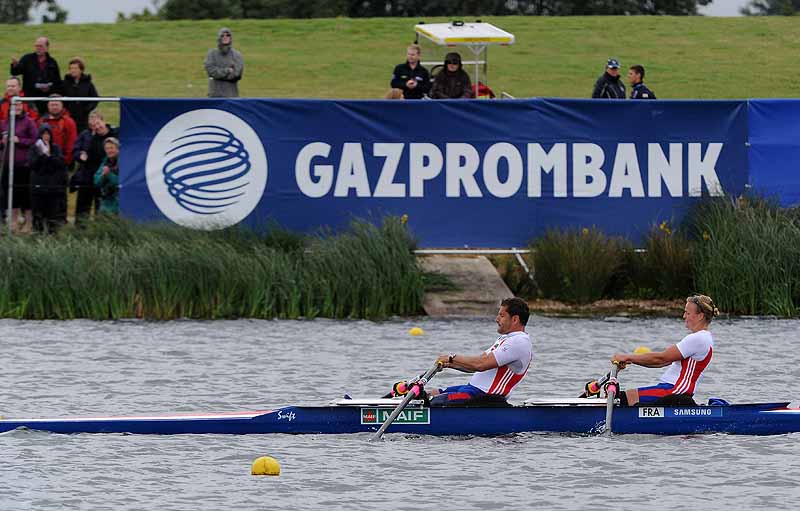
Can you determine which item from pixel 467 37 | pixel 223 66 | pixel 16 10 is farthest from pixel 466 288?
pixel 16 10

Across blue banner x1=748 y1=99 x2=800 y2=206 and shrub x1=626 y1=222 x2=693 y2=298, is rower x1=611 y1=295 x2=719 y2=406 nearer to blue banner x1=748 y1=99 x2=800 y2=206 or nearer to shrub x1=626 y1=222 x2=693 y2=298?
shrub x1=626 y1=222 x2=693 y2=298

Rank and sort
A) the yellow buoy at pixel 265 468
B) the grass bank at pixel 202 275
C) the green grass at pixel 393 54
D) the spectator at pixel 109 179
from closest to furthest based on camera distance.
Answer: the yellow buoy at pixel 265 468 → the grass bank at pixel 202 275 → the spectator at pixel 109 179 → the green grass at pixel 393 54

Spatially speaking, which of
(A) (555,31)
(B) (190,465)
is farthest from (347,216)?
(A) (555,31)

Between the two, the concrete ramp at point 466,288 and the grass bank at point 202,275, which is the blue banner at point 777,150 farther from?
the grass bank at point 202,275

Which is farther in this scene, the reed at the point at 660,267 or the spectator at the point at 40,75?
the spectator at the point at 40,75

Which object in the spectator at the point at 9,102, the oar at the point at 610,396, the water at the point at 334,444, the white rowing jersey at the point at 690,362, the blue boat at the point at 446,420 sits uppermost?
the spectator at the point at 9,102

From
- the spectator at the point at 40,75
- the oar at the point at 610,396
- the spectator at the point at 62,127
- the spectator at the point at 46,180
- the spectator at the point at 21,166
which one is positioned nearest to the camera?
the oar at the point at 610,396

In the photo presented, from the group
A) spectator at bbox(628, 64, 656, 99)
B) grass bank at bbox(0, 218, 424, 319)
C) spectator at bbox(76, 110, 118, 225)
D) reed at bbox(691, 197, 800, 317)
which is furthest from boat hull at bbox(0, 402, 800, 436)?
spectator at bbox(628, 64, 656, 99)

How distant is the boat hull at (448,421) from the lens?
13.8m

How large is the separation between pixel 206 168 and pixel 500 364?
342 inches

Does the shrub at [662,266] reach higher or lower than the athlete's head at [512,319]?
lower

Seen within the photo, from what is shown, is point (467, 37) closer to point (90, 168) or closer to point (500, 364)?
point (90, 168)

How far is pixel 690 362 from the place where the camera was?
45.9ft

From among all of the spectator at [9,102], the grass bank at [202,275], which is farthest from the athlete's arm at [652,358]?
the spectator at [9,102]
